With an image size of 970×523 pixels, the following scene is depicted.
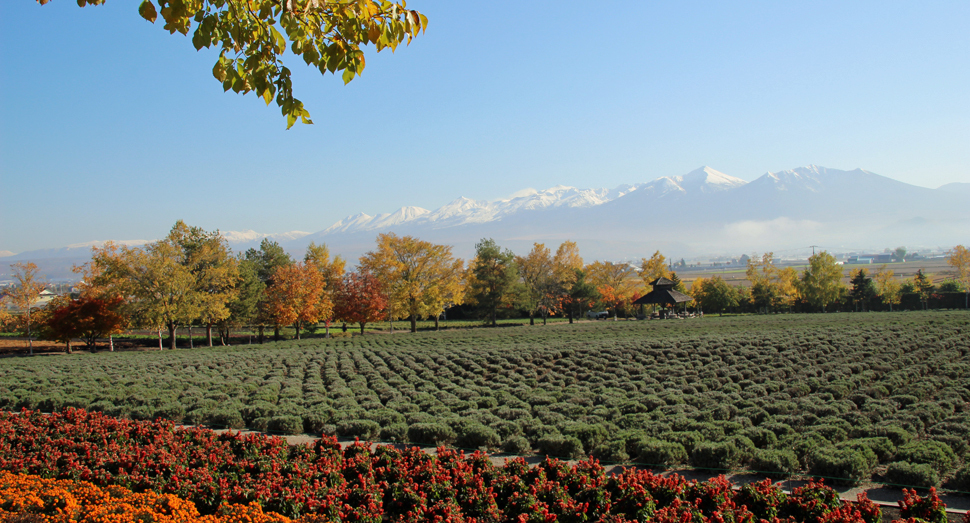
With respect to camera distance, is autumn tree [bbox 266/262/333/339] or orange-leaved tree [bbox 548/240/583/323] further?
orange-leaved tree [bbox 548/240/583/323]

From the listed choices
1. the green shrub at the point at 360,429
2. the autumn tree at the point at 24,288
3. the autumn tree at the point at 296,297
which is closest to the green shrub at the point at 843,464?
the green shrub at the point at 360,429

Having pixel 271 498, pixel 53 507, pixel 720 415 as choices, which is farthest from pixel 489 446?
pixel 53 507

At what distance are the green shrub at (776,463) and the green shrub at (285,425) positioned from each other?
30.1ft

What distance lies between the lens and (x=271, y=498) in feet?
21.0

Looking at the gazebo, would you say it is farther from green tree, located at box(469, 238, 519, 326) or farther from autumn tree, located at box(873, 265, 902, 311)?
autumn tree, located at box(873, 265, 902, 311)

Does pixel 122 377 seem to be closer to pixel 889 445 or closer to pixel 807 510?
pixel 807 510

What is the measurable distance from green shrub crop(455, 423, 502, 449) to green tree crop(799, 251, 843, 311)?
62.7 metres

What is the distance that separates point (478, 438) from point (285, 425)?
461 centimetres

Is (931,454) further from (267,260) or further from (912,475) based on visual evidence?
(267,260)

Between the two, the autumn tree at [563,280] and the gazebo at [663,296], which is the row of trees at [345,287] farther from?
the gazebo at [663,296]

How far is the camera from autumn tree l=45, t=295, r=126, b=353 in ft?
108

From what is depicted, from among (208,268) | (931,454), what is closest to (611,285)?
(208,268)

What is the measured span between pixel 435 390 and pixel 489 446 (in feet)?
19.3

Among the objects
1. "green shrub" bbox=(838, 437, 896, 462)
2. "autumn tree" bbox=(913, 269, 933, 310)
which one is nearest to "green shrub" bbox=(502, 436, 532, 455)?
"green shrub" bbox=(838, 437, 896, 462)
